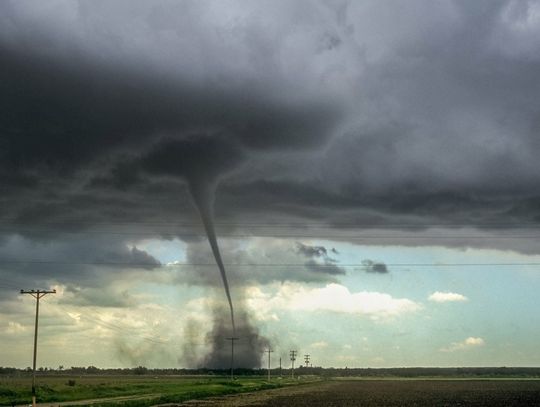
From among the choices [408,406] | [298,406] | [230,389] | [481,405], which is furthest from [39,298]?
[230,389]

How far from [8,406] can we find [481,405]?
2577 inches

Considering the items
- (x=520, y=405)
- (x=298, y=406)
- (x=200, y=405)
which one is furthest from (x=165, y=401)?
(x=520, y=405)

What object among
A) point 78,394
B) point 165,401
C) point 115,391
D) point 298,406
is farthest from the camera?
point 115,391

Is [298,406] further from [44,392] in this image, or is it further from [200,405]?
[44,392]

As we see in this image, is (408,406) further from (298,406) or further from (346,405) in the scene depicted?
(298,406)

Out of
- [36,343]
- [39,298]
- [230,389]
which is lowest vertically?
[230,389]

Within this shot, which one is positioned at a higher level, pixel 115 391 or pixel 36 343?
pixel 36 343

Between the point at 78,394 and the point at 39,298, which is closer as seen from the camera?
the point at 39,298

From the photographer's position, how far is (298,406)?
311 ft

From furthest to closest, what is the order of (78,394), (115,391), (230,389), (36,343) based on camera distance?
(230,389), (115,391), (78,394), (36,343)

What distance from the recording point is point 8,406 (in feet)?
289

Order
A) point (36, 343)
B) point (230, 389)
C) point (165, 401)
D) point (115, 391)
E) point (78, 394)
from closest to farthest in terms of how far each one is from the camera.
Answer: point (36, 343) → point (165, 401) → point (78, 394) → point (115, 391) → point (230, 389)

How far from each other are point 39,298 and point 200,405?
2814 cm

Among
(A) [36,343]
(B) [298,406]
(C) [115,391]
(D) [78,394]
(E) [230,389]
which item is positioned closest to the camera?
(A) [36,343]
